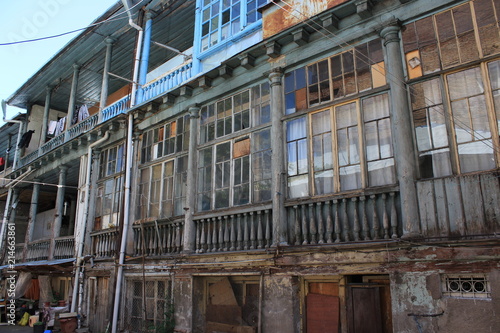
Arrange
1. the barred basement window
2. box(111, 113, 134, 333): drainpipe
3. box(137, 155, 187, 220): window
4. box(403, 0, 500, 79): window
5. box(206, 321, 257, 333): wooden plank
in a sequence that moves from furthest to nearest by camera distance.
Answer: box(111, 113, 134, 333): drainpipe, box(137, 155, 187, 220): window, box(206, 321, 257, 333): wooden plank, box(403, 0, 500, 79): window, the barred basement window

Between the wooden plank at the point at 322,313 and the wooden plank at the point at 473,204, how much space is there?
2.62 metres

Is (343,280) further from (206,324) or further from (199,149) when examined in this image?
(199,149)

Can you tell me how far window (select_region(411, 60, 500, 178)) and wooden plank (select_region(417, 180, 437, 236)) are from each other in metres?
0.21

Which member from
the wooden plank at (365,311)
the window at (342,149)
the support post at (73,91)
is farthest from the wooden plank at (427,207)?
the support post at (73,91)

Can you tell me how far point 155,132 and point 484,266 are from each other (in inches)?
352

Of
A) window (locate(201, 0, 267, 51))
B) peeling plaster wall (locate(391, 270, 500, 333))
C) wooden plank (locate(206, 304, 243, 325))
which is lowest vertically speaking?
wooden plank (locate(206, 304, 243, 325))

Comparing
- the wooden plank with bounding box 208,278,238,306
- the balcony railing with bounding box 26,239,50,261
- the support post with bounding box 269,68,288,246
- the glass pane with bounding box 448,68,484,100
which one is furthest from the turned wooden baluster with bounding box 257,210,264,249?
the balcony railing with bounding box 26,239,50,261

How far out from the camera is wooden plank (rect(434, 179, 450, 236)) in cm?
577

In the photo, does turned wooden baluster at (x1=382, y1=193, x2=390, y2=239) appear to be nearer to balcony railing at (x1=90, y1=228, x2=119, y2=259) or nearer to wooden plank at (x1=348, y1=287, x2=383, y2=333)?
wooden plank at (x1=348, y1=287, x2=383, y2=333)

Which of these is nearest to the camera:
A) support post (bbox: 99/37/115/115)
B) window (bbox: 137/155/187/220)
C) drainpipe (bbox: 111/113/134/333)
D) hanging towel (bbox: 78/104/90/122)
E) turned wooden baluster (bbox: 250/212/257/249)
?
turned wooden baluster (bbox: 250/212/257/249)

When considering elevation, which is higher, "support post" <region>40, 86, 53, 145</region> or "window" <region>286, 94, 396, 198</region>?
"support post" <region>40, 86, 53, 145</region>

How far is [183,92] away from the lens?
10.5m

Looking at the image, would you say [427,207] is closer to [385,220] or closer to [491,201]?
[385,220]

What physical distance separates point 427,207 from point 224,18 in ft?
23.2
